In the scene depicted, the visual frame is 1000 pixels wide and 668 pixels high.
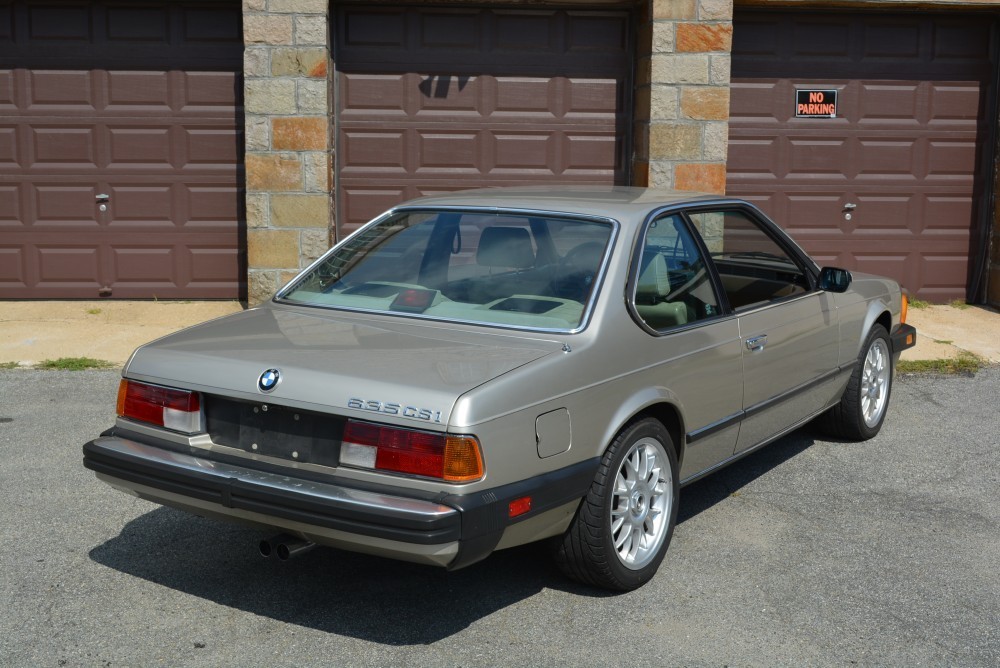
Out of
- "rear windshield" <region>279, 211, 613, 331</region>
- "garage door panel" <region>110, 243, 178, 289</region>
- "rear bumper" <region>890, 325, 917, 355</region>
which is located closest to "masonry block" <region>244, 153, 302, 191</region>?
"garage door panel" <region>110, 243, 178, 289</region>

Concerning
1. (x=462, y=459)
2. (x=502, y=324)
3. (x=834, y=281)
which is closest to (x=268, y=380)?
(x=462, y=459)

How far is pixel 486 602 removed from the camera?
443cm

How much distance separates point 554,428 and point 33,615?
6.51 feet

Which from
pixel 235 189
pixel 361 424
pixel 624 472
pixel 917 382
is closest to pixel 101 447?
pixel 361 424

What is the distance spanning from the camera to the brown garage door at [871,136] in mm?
11172

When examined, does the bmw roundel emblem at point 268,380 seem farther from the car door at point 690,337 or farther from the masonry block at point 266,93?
the masonry block at point 266,93

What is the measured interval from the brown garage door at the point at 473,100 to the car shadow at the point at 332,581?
625cm

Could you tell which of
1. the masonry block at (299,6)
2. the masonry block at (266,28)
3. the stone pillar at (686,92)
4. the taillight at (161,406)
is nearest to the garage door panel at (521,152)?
the stone pillar at (686,92)

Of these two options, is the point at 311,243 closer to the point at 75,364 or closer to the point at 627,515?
the point at 75,364

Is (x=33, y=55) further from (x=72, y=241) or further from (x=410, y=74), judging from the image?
(x=410, y=74)

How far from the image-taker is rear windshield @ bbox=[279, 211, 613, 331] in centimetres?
463

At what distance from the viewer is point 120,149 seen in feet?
35.8

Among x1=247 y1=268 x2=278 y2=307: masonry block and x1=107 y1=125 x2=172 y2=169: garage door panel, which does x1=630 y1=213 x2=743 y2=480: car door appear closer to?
x1=247 y1=268 x2=278 y2=307: masonry block

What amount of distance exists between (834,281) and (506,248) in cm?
191
